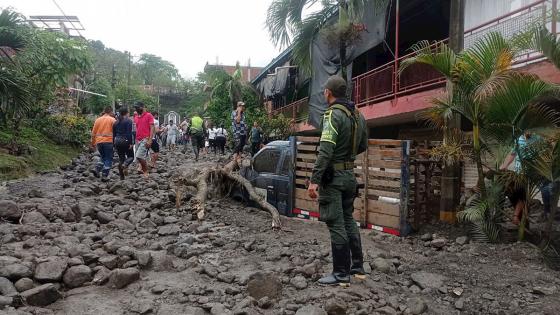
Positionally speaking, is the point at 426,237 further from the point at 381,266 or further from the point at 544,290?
the point at 544,290

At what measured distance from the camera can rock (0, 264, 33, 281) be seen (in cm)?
398

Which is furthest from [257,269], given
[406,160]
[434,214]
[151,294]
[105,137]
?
[105,137]

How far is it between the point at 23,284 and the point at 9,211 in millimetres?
2388

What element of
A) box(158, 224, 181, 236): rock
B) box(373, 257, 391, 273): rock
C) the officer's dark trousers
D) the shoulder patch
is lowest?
box(373, 257, 391, 273): rock

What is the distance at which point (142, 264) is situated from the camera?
15.2 ft

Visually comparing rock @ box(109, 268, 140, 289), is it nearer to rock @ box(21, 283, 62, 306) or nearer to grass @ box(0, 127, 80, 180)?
rock @ box(21, 283, 62, 306)

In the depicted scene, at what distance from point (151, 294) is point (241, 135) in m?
7.08

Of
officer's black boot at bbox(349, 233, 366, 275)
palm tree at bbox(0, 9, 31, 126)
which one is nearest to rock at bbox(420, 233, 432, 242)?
officer's black boot at bbox(349, 233, 366, 275)

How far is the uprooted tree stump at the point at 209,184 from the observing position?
25.1ft

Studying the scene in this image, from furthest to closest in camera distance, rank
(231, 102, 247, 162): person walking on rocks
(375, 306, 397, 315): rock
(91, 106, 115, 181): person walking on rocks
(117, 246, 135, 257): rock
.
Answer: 1. (231, 102, 247, 162): person walking on rocks
2. (91, 106, 115, 181): person walking on rocks
3. (117, 246, 135, 257): rock
4. (375, 306, 397, 315): rock

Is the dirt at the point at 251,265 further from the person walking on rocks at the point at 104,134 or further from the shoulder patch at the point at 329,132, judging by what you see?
the person walking on rocks at the point at 104,134

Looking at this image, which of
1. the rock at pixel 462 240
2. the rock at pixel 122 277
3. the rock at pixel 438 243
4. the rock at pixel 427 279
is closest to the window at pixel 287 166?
the rock at pixel 438 243

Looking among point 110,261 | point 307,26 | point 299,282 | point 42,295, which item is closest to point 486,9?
point 307,26

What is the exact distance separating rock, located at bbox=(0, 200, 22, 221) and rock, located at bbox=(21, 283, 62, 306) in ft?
8.15
